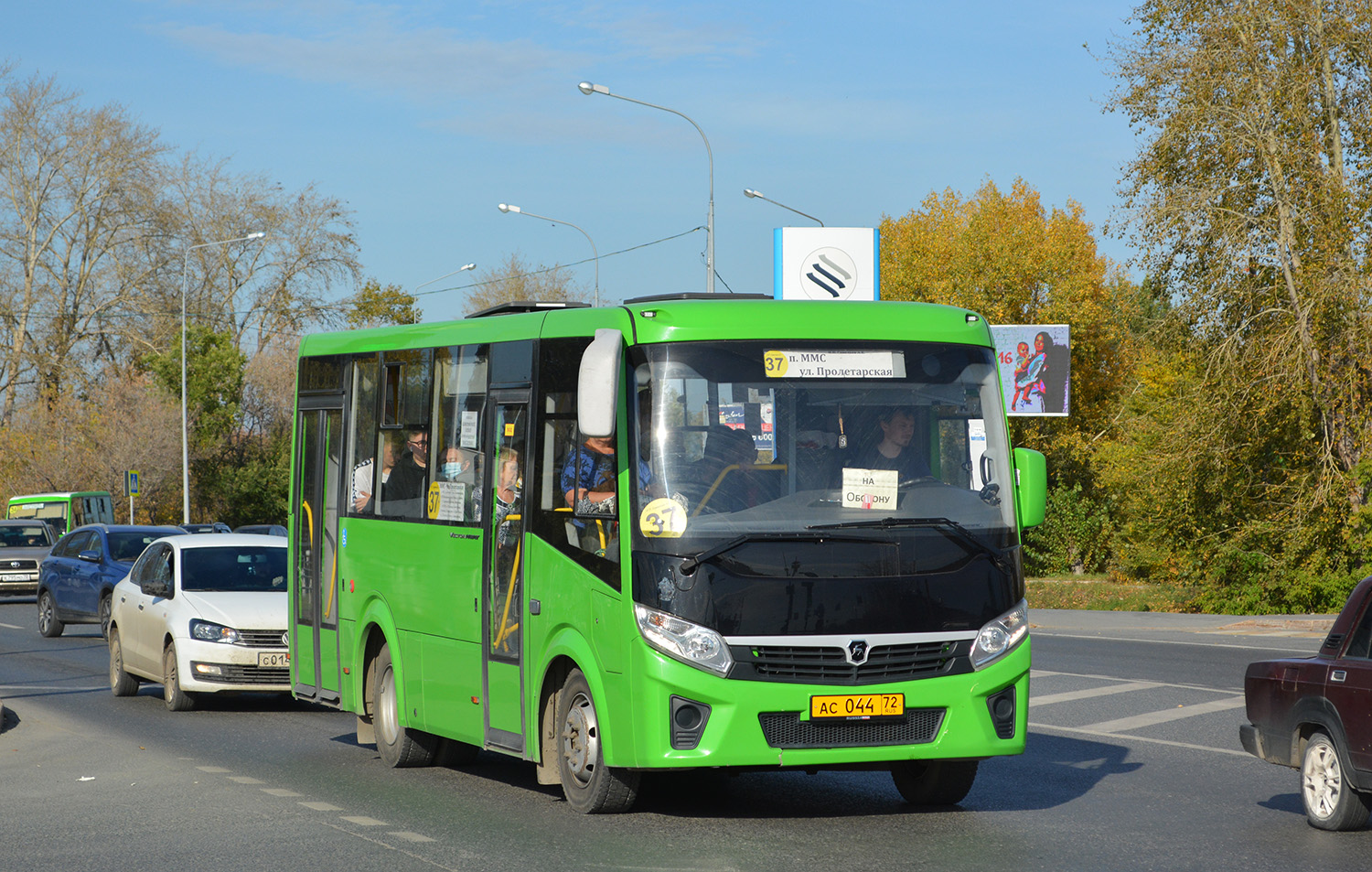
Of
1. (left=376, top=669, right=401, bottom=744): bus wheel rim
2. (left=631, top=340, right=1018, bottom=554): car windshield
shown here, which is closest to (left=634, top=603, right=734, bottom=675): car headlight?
(left=631, top=340, right=1018, bottom=554): car windshield

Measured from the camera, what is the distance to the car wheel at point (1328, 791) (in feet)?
28.6

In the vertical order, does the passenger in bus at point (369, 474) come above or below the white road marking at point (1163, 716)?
above

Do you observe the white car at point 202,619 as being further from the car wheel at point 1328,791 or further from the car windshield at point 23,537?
the car windshield at point 23,537

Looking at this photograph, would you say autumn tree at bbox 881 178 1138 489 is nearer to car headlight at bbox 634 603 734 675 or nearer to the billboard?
the billboard

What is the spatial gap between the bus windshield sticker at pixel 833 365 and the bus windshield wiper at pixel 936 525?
0.81 meters

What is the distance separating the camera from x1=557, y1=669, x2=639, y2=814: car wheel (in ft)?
29.5

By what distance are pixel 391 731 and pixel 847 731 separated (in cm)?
417

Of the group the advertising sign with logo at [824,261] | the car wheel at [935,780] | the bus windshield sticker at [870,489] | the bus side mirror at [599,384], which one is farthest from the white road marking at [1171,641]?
the bus side mirror at [599,384]

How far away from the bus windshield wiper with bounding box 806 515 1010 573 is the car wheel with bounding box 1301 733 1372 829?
188 cm

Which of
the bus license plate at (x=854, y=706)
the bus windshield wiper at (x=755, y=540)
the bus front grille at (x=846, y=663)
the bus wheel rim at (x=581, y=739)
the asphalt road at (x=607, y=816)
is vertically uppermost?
the bus windshield wiper at (x=755, y=540)

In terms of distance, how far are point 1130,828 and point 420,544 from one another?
468 centimetres

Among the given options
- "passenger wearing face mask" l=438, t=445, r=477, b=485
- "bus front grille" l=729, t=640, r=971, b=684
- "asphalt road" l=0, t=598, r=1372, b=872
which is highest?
"passenger wearing face mask" l=438, t=445, r=477, b=485

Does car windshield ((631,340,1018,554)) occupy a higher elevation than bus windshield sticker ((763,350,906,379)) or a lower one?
lower

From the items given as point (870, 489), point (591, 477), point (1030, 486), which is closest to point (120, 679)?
point (591, 477)
